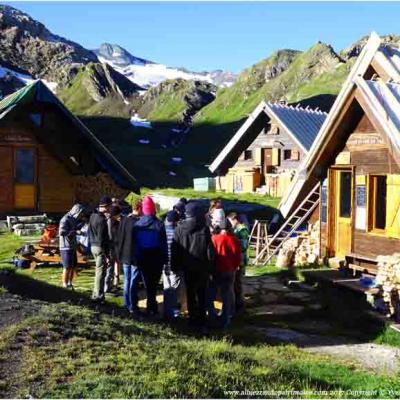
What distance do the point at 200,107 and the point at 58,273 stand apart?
8669cm

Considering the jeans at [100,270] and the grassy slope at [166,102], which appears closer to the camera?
the jeans at [100,270]

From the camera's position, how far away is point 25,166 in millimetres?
22188

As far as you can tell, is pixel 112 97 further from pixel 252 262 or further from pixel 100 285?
pixel 100 285

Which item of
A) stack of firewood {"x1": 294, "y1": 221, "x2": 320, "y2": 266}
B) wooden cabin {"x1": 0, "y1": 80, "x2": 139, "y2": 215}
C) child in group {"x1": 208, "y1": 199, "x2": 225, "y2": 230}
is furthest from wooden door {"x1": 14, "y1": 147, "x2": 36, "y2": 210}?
child in group {"x1": 208, "y1": 199, "x2": 225, "y2": 230}

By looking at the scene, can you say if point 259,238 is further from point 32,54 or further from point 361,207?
point 32,54

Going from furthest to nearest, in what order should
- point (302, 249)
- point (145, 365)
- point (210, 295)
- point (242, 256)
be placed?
point (302, 249), point (242, 256), point (210, 295), point (145, 365)

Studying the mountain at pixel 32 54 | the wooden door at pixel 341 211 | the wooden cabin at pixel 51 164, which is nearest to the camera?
the wooden door at pixel 341 211

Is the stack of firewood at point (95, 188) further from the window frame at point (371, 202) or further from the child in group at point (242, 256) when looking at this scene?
the child in group at point (242, 256)

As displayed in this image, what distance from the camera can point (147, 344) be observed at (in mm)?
7777

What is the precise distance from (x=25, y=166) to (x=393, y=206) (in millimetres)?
13402

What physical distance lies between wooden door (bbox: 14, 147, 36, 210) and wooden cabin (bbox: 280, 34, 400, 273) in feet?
32.1

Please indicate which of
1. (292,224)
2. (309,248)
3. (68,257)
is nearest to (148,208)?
(68,257)

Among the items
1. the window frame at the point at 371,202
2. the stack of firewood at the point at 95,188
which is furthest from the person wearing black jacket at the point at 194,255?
the stack of firewood at the point at 95,188

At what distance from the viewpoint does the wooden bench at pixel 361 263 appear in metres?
14.4
